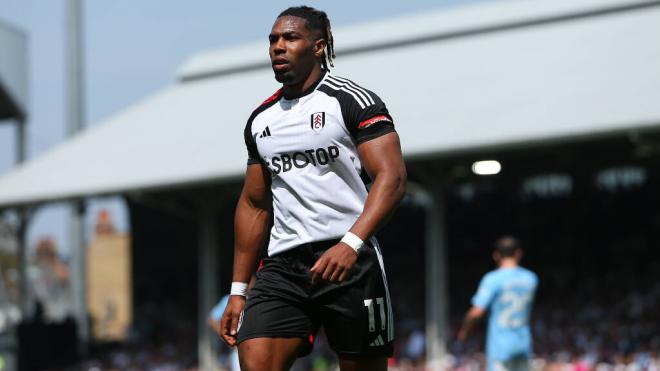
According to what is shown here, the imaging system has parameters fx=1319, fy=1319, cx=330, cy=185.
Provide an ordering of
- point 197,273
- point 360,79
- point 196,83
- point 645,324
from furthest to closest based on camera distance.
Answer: point 197,273 < point 196,83 < point 360,79 < point 645,324

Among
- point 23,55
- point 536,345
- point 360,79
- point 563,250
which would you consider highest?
point 23,55

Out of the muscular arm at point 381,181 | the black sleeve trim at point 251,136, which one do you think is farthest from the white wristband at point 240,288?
the muscular arm at point 381,181

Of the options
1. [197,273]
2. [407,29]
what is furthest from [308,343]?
[197,273]

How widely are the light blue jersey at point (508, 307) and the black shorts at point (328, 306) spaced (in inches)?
235

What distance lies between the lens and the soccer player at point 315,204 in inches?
202

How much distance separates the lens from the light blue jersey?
438 inches

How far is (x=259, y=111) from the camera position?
5406 mm

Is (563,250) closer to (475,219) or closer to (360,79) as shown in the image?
(475,219)

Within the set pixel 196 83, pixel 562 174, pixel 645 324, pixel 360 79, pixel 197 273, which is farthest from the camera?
pixel 197 273

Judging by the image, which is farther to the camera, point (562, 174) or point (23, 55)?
point (23, 55)

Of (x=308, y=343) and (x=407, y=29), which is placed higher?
Answer: (x=407, y=29)

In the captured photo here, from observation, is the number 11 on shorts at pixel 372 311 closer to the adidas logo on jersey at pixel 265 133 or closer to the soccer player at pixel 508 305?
the adidas logo on jersey at pixel 265 133

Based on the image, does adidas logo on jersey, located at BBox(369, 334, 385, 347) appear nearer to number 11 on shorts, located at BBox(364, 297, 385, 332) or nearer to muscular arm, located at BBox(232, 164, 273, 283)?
number 11 on shorts, located at BBox(364, 297, 385, 332)

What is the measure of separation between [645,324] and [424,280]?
27.1 feet
